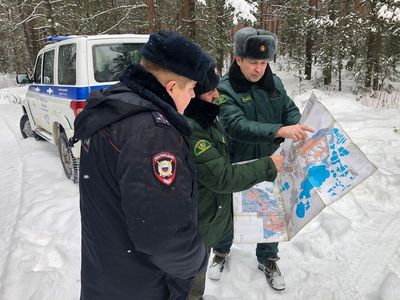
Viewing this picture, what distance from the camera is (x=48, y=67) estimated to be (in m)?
5.72

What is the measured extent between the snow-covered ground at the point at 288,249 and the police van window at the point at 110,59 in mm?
1743

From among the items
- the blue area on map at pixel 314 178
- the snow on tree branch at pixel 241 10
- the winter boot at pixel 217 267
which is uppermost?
the snow on tree branch at pixel 241 10

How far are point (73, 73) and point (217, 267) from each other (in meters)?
3.36

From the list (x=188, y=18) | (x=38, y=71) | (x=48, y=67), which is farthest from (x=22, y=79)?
(x=188, y=18)

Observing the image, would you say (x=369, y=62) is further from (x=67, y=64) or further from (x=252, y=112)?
(x=252, y=112)

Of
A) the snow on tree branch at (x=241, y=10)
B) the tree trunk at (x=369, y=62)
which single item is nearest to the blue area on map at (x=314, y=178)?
the snow on tree branch at (x=241, y=10)

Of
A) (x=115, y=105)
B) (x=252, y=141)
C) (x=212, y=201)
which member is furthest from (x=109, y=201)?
(x=252, y=141)

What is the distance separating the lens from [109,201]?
4.01ft

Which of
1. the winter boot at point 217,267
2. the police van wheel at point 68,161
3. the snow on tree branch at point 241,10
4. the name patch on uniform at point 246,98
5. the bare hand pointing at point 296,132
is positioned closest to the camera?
the bare hand pointing at point 296,132

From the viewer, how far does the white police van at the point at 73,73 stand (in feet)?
14.5

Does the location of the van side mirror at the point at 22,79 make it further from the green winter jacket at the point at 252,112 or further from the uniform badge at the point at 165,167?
the uniform badge at the point at 165,167

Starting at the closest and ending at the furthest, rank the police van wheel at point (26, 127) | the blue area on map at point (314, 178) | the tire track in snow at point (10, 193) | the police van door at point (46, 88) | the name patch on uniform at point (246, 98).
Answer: the blue area on map at point (314, 178) → the name patch on uniform at point (246, 98) → the tire track in snow at point (10, 193) → the police van door at point (46, 88) → the police van wheel at point (26, 127)

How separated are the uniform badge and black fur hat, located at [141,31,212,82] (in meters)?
0.33

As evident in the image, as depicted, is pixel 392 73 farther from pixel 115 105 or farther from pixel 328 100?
pixel 115 105
